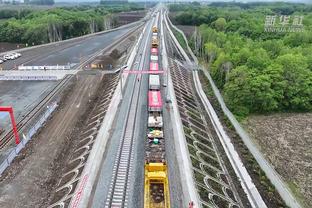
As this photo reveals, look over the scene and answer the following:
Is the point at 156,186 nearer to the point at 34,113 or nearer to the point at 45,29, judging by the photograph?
the point at 34,113

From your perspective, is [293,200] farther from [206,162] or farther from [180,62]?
[180,62]

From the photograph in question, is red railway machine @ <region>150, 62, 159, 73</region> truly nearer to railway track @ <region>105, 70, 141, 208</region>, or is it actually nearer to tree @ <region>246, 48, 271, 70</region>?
tree @ <region>246, 48, 271, 70</region>

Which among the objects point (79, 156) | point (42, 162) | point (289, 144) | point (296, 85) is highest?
point (296, 85)

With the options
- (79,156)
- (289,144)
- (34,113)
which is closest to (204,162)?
(79,156)

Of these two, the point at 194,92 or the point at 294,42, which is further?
the point at 294,42

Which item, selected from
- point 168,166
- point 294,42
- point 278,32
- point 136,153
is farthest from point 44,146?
point 278,32
